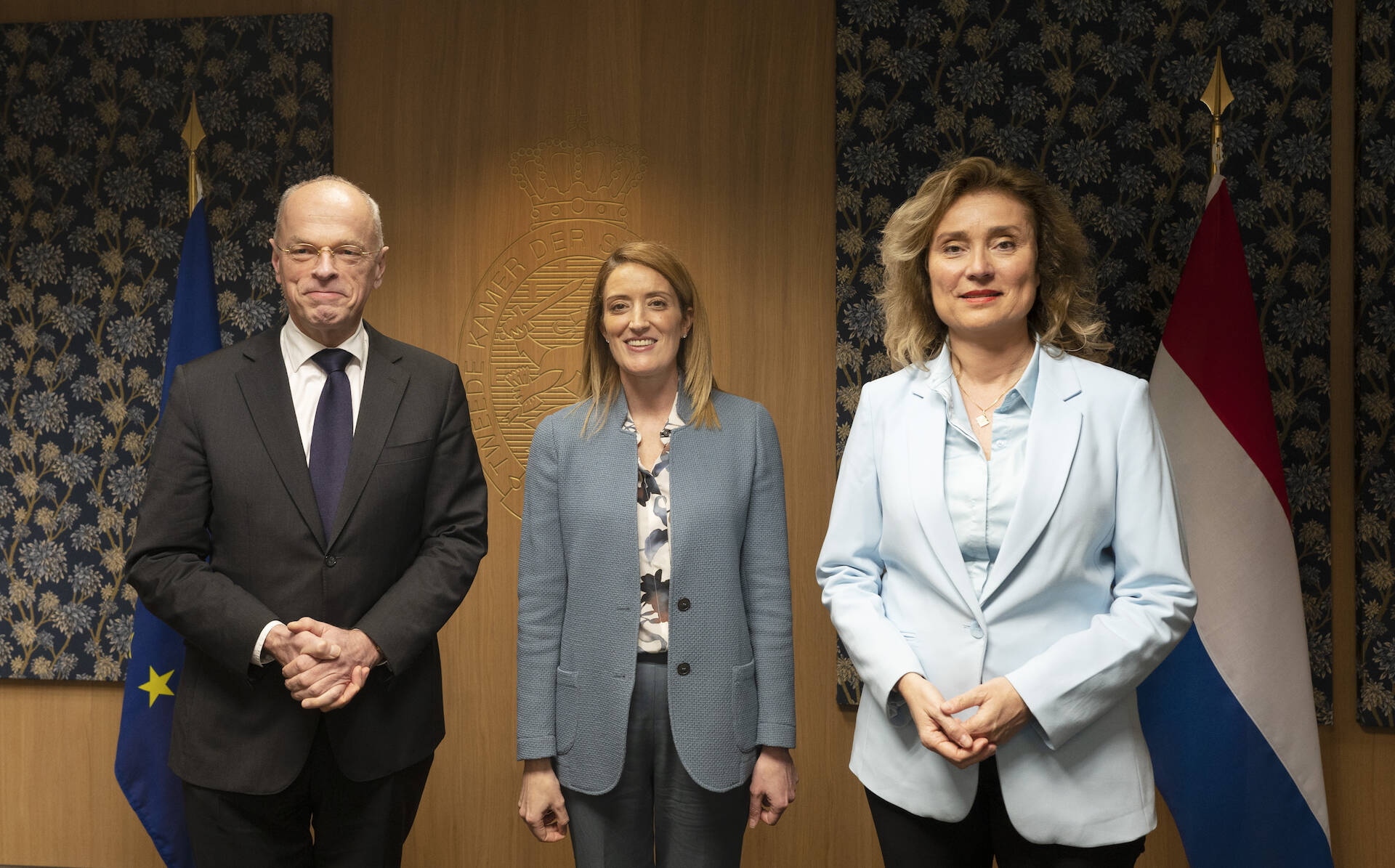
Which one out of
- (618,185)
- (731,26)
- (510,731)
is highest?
(731,26)

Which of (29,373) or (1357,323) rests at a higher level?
(1357,323)

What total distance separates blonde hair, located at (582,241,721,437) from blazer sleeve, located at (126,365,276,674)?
685 mm

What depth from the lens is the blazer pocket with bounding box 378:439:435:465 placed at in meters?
1.78

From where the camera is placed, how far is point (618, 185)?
10.2 feet

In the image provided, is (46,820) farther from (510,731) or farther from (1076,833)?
(1076,833)

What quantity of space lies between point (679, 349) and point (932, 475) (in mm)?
621

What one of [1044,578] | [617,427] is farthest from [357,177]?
[1044,578]

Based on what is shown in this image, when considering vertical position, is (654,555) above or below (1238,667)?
above

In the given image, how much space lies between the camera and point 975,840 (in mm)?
1468

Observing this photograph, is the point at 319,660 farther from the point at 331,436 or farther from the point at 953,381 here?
the point at 953,381

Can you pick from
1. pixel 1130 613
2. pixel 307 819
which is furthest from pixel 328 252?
pixel 1130 613

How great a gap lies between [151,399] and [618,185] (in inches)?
66.7

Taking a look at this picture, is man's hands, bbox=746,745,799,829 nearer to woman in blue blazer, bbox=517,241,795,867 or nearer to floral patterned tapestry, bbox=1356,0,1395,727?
woman in blue blazer, bbox=517,241,795,867

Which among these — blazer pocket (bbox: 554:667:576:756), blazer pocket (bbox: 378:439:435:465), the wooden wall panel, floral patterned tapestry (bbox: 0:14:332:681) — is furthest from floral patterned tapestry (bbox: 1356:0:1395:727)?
floral patterned tapestry (bbox: 0:14:332:681)
